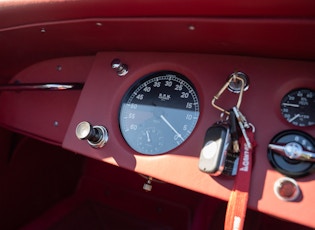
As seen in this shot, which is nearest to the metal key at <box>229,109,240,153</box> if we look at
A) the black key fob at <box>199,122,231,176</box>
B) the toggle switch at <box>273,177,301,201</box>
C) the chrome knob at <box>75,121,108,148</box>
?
the black key fob at <box>199,122,231,176</box>

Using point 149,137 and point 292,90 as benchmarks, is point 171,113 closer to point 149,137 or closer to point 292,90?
point 149,137

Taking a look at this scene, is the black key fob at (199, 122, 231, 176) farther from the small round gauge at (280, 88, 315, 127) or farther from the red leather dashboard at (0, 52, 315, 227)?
the small round gauge at (280, 88, 315, 127)

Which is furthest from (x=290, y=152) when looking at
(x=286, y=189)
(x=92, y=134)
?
(x=92, y=134)

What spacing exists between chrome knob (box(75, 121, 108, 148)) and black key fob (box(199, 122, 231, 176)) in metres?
0.35

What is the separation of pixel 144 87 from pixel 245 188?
1.63 feet

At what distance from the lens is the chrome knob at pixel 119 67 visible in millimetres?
1298

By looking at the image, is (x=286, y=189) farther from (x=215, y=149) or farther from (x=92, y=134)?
(x=92, y=134)

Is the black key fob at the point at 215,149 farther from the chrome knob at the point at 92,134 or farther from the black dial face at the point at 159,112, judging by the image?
the chrome knob at the point at 92,134

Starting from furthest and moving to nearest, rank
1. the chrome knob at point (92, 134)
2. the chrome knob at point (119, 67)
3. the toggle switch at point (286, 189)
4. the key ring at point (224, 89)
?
1. the chrome knob at point (119, 67)
2. the chrome knob at point (92, 134)
3. the key ring at point (224, 89)
4. the toggle switch at point (286, 189)

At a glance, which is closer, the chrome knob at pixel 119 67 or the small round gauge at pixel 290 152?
the small round gauge at pixel 290 152

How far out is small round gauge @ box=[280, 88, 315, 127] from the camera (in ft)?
3.46

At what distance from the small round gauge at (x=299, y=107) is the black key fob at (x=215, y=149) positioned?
7.2 inches

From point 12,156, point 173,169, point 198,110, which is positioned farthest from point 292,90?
point 12,156

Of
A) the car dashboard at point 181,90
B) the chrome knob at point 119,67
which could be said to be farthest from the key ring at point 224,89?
the chrome knob at point 119,67
